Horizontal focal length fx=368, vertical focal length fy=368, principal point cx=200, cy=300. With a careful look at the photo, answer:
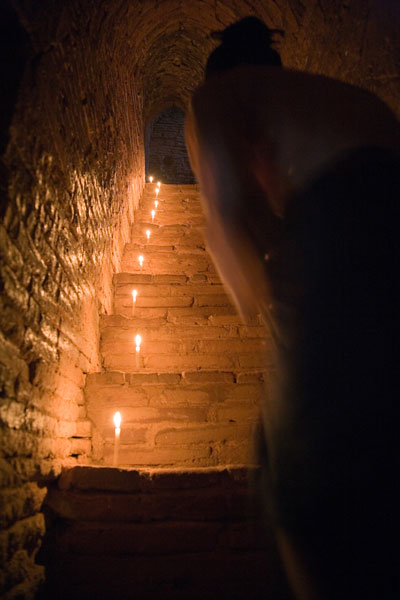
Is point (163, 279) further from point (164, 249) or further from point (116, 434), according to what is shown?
point (116, 434)

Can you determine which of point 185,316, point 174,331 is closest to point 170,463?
point 174,331

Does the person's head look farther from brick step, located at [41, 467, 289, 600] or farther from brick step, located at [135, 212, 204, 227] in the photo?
brick step, located at [135, 212, 204, 227]

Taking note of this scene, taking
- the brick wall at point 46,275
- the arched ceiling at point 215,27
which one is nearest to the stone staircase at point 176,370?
the brick wall at point 46,275

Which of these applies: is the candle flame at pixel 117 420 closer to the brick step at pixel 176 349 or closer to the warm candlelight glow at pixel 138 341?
the brick step at pixel 176 349

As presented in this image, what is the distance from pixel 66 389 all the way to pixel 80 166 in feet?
5.04

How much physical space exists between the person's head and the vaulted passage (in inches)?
A: 32.1

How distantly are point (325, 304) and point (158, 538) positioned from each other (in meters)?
1.38

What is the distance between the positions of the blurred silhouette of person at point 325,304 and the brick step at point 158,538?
1.25 feet

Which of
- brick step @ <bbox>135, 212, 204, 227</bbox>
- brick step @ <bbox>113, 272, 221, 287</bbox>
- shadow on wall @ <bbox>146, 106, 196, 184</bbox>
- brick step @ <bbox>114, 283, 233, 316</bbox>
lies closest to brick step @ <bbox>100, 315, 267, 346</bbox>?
brick step @ <bbox>114, 283, 233, 316</bbox>

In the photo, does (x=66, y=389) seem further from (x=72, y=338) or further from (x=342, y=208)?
(x=342, y=208)

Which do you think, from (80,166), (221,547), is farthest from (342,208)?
(80,166)

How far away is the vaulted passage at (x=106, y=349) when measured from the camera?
1604mm

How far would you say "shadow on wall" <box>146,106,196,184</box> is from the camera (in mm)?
13812

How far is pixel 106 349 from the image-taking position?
3.13 metres
